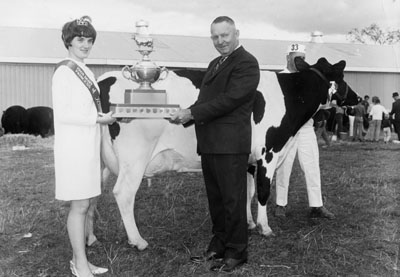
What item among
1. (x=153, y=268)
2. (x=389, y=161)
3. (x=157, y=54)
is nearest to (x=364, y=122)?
(x=389, y=161)

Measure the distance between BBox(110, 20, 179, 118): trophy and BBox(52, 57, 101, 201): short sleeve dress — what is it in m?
0.28

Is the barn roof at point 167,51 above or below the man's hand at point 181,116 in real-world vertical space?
above

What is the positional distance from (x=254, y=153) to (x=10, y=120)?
1429cm

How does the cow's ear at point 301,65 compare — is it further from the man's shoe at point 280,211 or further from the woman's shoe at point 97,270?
the woman's shoe at point 97,270

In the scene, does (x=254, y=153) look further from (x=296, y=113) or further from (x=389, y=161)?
(x=389, y=161)

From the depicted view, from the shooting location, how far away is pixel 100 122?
388 centimetres

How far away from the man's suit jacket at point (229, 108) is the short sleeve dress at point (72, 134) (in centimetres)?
88

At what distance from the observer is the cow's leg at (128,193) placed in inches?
192

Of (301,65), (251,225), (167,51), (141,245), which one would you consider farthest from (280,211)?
(167,51)

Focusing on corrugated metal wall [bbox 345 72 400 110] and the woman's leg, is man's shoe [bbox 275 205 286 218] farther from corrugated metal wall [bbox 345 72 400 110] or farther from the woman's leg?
corrugated metal wall [bbox 345 72 400 110]

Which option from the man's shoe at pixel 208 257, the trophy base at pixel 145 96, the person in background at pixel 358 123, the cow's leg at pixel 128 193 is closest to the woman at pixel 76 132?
the trophy base at pixel 145 96

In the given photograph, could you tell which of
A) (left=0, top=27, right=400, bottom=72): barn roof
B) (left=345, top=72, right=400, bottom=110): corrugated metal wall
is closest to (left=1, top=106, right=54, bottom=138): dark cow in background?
(left=0, top=27, right=400, bottom=72): barn roof

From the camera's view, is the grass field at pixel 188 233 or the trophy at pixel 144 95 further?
the grass field at pixel 188 233

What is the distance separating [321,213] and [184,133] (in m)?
2.20
